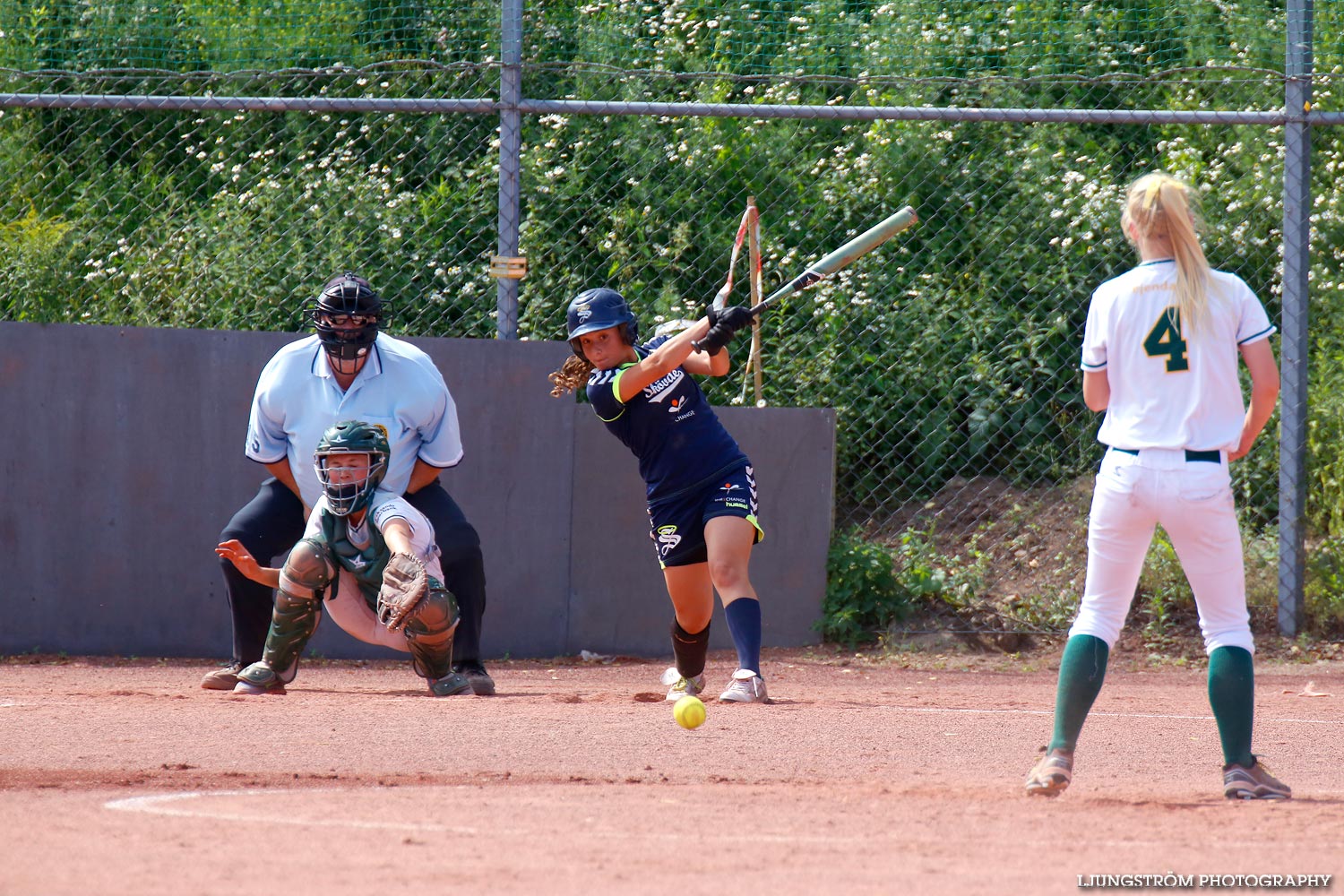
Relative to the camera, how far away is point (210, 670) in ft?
23.2

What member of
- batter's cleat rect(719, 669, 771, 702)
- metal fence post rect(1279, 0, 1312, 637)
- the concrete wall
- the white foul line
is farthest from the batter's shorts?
metal fence post rect(1279, 0, 1312, 637)

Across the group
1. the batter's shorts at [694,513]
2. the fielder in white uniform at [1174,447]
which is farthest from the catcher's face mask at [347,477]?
the fielder in white uniform at [1174,447]

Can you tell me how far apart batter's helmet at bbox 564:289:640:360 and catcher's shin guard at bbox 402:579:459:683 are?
1.22 metres

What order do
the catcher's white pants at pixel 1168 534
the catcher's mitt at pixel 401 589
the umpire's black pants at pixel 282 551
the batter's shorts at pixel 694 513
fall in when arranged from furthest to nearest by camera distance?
the umpire's black pants at pixel 282 551 → the batter's shorts at pixel 694 513 → the catcher's mitt at pixel 401 589 → the catcher's white pants at pixel 1168 534

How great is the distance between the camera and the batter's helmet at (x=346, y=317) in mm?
5832

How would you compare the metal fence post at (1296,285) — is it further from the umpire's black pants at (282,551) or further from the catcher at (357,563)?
the catcher at (357,563)

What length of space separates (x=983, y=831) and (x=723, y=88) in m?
5.92

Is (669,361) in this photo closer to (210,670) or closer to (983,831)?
(983,831)

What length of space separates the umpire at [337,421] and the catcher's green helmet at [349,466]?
1.21ft

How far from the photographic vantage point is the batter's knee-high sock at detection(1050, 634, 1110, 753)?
12.4 ft

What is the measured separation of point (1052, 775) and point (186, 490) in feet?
16.7

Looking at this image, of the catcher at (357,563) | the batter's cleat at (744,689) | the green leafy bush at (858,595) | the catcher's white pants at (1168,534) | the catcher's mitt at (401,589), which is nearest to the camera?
the catcher's white pants at (1168,534)

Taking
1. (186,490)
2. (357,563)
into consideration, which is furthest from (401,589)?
(186,490)

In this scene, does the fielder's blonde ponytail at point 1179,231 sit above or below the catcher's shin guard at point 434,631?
above
